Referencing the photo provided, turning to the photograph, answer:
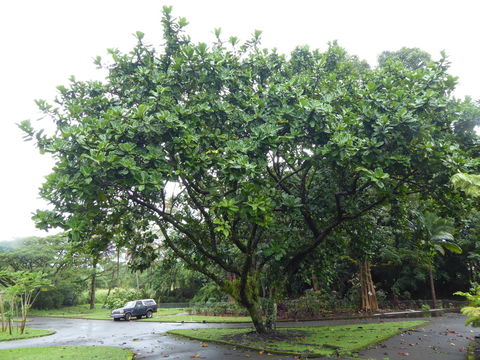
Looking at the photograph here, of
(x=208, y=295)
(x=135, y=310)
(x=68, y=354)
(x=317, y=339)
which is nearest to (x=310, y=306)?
(x=317, y=339)

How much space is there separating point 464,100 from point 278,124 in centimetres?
490

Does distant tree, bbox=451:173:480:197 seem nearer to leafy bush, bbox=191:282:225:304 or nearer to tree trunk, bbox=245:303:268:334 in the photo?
tree trunk, bbox=245:303:268:334

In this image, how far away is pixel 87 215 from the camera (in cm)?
782

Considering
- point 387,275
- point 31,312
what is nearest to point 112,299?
point 31,312

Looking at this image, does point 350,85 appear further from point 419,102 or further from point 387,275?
point 387,275

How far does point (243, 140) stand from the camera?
831cm

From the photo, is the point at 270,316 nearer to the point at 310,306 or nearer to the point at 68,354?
the point at 68,354

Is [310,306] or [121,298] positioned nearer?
[310,306]

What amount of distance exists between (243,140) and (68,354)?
317 inches

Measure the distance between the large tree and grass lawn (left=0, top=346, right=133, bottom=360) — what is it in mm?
2882

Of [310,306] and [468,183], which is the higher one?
[468,183]

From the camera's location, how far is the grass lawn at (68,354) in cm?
952

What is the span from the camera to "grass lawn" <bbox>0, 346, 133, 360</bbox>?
9516mm

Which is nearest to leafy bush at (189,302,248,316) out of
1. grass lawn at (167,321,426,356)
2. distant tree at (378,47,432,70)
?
grass lawn at (167,321,426,356)
